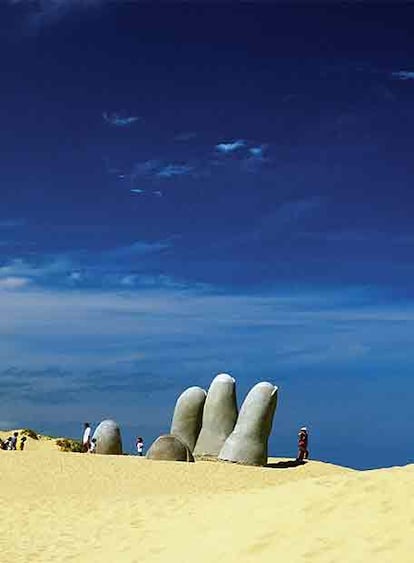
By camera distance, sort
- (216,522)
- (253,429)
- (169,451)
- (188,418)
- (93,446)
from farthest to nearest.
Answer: (93,446) → (188,418) → (253,429) → (169,451) → (216,522)

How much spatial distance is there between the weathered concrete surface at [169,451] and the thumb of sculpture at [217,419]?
1498mm

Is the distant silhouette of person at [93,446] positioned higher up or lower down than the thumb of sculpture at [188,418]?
lower down

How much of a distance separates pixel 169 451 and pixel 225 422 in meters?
2.71

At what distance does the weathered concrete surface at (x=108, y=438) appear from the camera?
88.5ft

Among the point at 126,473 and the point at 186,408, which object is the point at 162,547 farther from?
the point at 186,408

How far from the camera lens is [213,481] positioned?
20.9m

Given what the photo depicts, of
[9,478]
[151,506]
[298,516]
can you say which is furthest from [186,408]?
[298,516]

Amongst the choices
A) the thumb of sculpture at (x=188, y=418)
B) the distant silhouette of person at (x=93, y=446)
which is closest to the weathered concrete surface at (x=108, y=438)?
the distant silhouette of person at (x=93, y=446)

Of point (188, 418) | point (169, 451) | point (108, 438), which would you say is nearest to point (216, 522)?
point (169, 451)

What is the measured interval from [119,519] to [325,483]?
12.2ft

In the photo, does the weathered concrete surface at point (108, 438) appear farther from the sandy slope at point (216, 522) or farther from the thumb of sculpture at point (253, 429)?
the sandy slope at point (216, 522)

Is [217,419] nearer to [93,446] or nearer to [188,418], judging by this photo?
[188,418]

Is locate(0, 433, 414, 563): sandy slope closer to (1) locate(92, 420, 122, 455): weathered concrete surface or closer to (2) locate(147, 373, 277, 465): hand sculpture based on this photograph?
(2) locate(147, 373, 277, 465): hand sculpture

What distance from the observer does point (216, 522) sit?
1263cm
